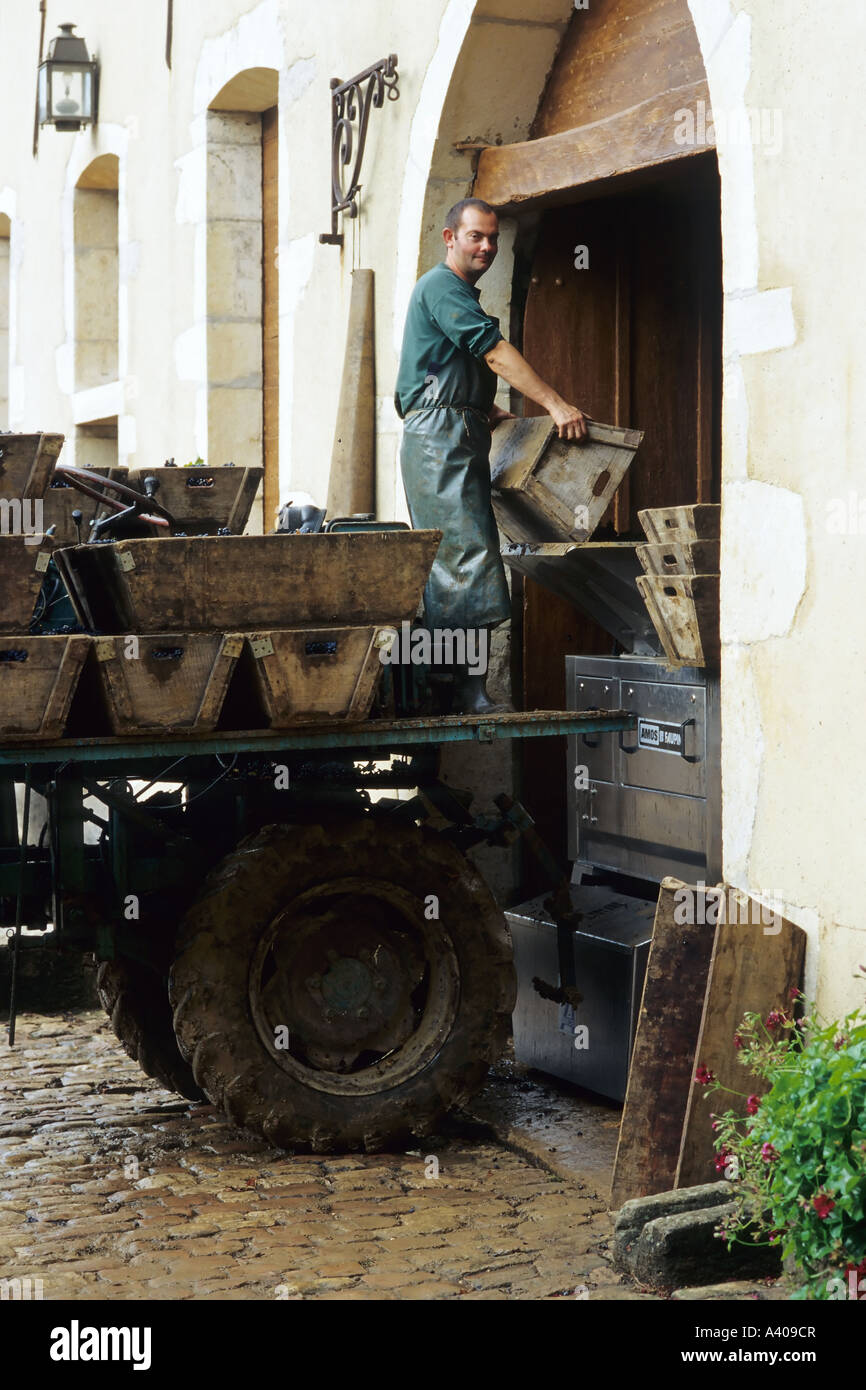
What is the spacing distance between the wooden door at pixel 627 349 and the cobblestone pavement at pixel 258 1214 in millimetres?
2152

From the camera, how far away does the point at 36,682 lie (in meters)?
4.77

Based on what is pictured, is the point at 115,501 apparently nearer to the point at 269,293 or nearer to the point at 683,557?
the point at 683,557

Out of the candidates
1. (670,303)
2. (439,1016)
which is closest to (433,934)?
(439,1016)

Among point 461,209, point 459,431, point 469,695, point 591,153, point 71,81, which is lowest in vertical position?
point 469,695

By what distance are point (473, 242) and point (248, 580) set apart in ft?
5.58

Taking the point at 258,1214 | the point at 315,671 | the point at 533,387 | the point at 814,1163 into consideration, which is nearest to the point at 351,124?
the point at 533,387

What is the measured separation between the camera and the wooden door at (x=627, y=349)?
281 inches

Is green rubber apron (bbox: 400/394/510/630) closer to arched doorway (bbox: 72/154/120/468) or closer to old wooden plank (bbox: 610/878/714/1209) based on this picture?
old wooden plank (bbox: 610/878/714/1209)

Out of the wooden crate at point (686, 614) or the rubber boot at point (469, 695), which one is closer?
the wooden crate at point (686, 614)

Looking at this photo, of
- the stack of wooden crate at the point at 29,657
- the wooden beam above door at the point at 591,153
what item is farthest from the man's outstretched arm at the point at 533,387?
the stack of wooden crate at the point at 29,657

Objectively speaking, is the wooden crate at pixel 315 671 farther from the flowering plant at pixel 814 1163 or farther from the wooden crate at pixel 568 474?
the flowering plant at pixel 814 1163

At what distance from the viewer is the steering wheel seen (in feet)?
17.7

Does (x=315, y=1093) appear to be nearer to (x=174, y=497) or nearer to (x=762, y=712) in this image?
(x=762, y=712)

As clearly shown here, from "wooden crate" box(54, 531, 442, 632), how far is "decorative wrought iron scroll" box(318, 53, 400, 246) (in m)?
2.73
